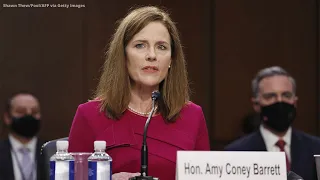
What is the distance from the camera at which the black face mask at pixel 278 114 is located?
3.30 m

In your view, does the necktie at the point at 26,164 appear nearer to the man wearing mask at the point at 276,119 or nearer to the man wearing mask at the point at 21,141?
the man wearing mask at the point at 21,141

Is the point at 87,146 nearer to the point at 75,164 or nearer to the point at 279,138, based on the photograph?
the point at 75,164

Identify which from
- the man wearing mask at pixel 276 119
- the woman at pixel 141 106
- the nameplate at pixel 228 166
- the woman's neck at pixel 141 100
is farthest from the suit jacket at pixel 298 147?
the nameplate at pixel 228 166

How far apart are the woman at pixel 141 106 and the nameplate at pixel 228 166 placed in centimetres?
49

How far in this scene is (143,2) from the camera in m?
3.39

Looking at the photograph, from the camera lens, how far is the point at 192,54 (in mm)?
3357

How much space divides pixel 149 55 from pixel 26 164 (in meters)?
1.58

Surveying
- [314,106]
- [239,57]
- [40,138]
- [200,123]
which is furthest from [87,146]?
[314,106]

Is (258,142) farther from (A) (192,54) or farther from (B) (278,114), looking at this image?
(A) (192,54)

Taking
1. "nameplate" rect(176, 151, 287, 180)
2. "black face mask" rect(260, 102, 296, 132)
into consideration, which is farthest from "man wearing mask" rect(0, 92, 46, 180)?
"nameplate" rect(176, 151, 287, 180)

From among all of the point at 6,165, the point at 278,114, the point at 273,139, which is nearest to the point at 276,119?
the point at 278,114

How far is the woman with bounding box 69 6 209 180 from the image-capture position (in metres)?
1.99

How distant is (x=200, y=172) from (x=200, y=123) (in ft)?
2.35

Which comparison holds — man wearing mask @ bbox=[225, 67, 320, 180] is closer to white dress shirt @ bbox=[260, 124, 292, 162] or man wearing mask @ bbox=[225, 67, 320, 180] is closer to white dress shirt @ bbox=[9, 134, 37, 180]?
white dress shirt @ bbox=[260, 124, 292, 162]
